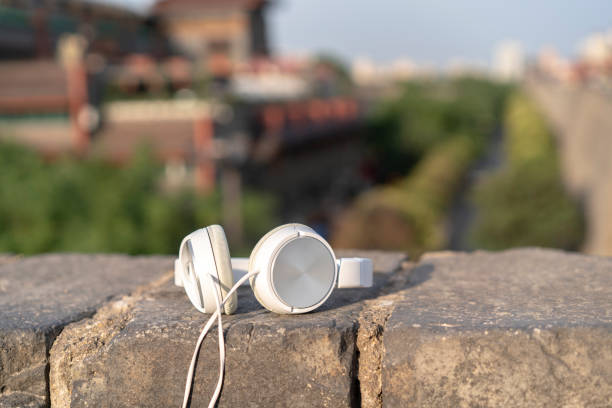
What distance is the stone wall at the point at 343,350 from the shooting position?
138cm

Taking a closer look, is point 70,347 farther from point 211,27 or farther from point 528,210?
point 211,27

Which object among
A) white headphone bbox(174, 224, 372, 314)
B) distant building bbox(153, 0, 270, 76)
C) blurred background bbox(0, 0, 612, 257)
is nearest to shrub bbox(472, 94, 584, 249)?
blurred background bbox(0, 0, 612, 257)

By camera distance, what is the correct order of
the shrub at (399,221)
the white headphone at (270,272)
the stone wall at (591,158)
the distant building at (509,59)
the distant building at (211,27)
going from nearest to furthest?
the white headphone at (270,272), the stone wall at (591,158), the shrub at (399,221), the distant building at (211,27), the distant building at (509,59)

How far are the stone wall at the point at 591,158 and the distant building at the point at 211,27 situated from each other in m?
15.7

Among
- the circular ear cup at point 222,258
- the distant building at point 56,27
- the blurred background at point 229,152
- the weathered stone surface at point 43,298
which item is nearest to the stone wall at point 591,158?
the blurred background at point 229,152

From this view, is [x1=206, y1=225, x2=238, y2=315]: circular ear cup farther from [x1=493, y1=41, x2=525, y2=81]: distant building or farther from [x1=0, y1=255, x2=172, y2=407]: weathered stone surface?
[x1=493, y1=41, x2=525, y2=81]: distant building

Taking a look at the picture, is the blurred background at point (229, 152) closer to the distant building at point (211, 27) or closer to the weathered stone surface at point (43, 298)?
the distant building at point (211, 27)

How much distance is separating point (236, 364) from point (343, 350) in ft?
0.71

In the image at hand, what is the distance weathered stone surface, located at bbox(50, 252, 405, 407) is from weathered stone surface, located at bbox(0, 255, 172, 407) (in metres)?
0.11

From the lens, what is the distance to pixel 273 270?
4.90ft

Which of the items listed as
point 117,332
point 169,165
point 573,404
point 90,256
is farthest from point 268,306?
point 169,165

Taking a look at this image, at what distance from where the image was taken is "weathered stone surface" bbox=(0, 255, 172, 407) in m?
1.59

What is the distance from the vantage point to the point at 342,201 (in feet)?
92.4

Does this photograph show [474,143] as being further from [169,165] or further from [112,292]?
[112,292]
